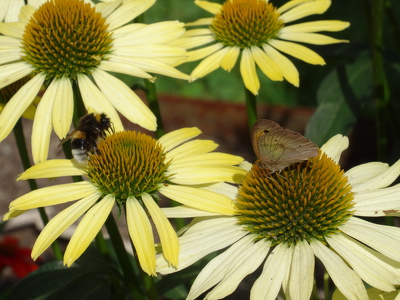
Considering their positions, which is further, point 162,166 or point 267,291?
point 162,166

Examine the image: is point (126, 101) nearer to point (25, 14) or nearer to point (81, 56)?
point (81, 56)

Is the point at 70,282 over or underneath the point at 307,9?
underneath

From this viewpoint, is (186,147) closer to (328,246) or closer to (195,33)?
(328,246)

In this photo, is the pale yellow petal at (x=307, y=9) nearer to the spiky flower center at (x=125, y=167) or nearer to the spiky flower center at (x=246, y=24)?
the spiky flower center at (x=246, y=24)

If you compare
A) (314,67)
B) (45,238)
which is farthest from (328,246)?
(314,67)

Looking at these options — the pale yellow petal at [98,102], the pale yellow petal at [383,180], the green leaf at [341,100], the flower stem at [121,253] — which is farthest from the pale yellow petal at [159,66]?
the green leaf at [341,100]

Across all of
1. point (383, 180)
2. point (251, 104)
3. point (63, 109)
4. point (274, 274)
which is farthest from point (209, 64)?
point (274, 274)
